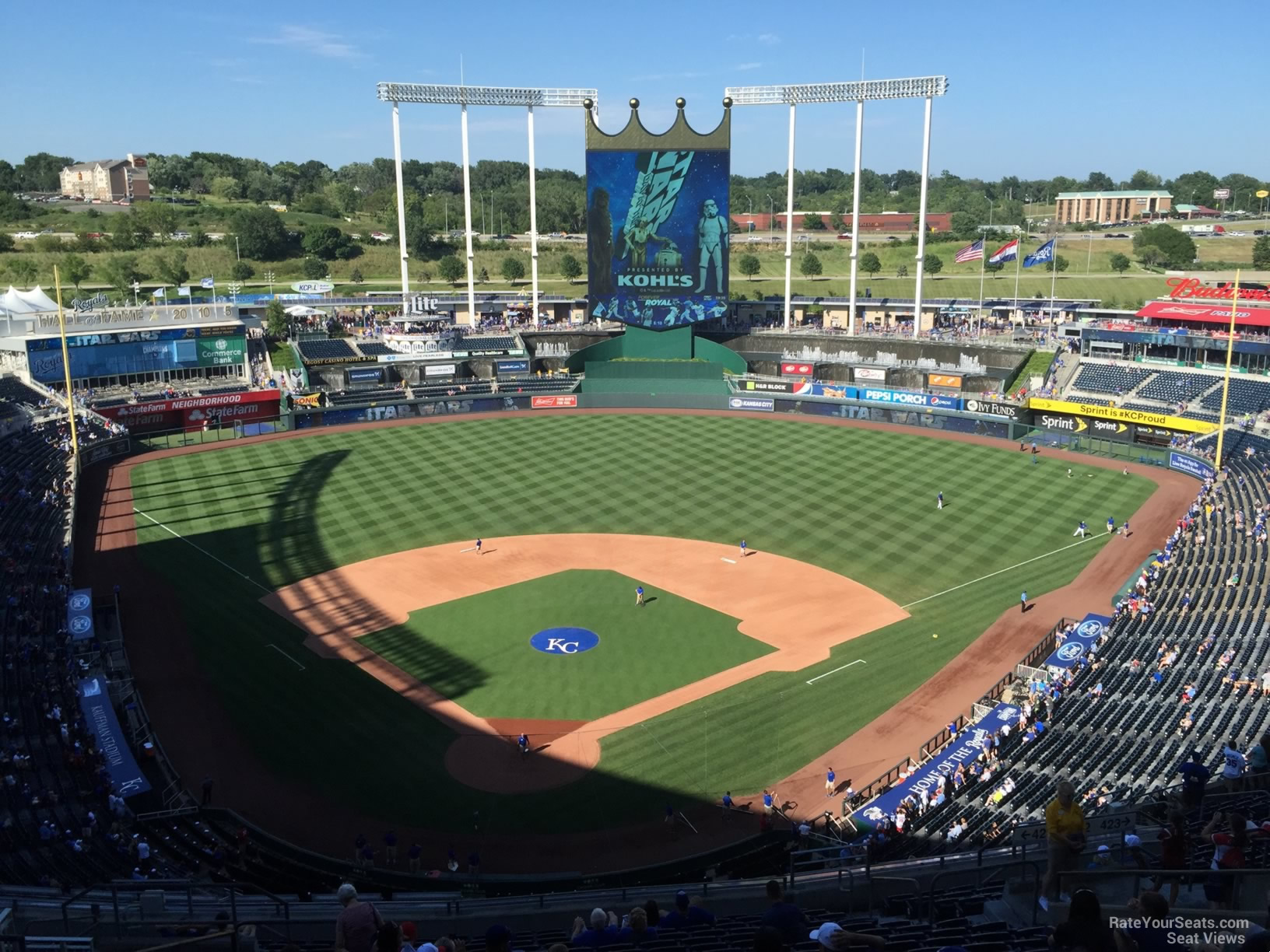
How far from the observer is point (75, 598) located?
3148 centimetres

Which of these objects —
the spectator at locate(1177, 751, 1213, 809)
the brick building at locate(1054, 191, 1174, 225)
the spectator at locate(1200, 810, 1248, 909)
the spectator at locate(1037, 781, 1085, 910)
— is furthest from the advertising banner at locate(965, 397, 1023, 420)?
the brick building at locate(1054, 191, 1174, 225)

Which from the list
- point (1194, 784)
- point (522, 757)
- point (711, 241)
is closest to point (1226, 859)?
point (1194, 784)

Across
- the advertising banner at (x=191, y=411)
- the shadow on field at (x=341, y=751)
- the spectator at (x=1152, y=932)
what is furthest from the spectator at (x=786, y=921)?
the advertising banner at (x=191, y=411)

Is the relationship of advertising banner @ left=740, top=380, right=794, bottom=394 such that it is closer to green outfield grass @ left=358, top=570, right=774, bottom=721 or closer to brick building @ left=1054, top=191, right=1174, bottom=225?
green outfield grass @ left=358, top=570, right=774, bottom=721

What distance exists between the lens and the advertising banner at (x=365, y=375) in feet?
232

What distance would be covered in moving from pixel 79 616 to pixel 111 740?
7.33 metres

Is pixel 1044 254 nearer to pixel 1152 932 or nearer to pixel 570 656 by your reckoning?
pixel 570 656

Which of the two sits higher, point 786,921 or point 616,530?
point 786,921

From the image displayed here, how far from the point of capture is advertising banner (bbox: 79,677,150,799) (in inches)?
928

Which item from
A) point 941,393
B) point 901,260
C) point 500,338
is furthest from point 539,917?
point 901,260

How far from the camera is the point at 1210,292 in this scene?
63.3 meters

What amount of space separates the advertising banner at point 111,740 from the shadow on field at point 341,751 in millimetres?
752

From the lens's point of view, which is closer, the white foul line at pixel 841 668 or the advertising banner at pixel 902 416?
the white foul line at pixel 841 668

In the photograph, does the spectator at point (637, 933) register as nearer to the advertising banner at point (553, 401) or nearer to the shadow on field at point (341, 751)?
the shadow on field at point (341, 751)
